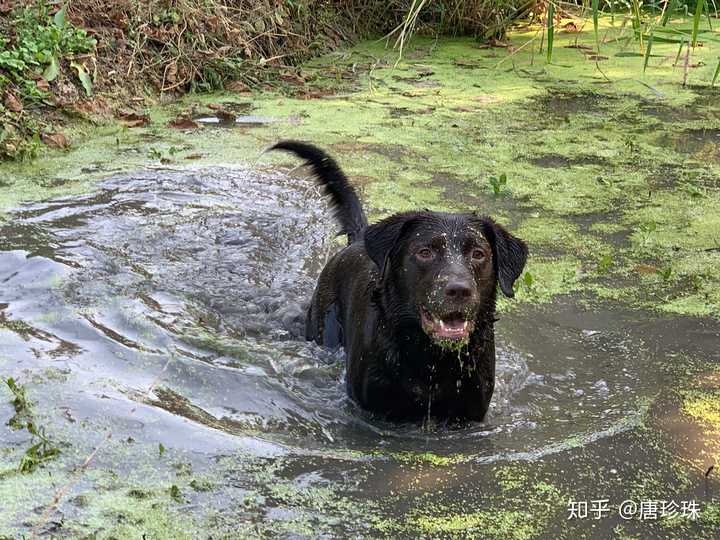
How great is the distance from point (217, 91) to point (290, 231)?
3407 mm

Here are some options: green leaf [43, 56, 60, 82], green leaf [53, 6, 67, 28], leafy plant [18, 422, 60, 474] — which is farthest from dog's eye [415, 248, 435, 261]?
green leaf [53, 6, 67, 28]

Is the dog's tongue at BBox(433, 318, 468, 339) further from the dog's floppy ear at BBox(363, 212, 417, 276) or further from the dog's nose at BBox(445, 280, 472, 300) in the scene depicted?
the dog's floppy ear at BBox(363, 212, 417, 276)

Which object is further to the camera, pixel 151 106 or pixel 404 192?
pixel 151 106

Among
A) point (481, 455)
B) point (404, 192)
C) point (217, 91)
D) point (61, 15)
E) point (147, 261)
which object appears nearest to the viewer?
point (481, 455)

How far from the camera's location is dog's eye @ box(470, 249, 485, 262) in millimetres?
4340

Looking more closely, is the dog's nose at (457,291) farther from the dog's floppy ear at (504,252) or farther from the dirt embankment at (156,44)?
the dirt embankment at (156,44)

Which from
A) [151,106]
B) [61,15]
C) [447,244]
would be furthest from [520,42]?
[447,244]

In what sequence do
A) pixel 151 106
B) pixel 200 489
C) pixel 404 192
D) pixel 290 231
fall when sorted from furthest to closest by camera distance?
pixel 151 106
pixel 404 192
pixel 290 231
pixel 200 489

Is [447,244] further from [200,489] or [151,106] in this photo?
[151,106]

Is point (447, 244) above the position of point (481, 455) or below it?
above

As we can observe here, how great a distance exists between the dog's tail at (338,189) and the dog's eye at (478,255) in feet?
5.08

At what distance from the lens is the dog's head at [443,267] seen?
4117 mm

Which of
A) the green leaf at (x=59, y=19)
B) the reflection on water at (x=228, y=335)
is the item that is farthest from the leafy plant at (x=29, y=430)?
the green leaf at (x=59, y=19)

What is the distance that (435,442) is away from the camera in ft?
14.1
